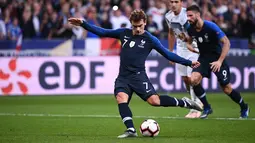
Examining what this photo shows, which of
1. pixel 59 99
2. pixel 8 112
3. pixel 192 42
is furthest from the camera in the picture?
pixel 59 99

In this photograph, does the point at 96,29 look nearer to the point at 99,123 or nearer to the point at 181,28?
the point at 99,123

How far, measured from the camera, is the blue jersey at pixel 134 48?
11.0 metres

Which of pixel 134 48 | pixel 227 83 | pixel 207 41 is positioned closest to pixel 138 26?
pixel 134 48

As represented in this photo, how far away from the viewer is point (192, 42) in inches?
562

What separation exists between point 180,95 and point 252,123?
7697 mm

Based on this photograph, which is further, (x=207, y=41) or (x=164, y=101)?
(x=207, y=41)

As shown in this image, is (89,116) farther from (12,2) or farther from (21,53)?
(12,2)

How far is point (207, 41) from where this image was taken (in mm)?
13609

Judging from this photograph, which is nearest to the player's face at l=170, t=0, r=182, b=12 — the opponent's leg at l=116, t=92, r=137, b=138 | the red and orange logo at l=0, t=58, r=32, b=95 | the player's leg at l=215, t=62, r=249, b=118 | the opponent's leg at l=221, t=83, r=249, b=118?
the player's leg at l=215, t=62, r=249, b=118

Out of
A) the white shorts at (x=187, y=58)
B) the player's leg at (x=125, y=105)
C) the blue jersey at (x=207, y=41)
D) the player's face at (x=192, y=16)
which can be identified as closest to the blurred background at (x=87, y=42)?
the white shorts at (x=187, y=58)

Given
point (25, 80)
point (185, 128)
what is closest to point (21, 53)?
point (25, 80)

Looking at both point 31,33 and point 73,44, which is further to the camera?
point 31,33

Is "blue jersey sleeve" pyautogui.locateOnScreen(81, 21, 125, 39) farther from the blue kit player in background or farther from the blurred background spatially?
the blurred background

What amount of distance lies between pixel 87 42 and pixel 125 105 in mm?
11057
